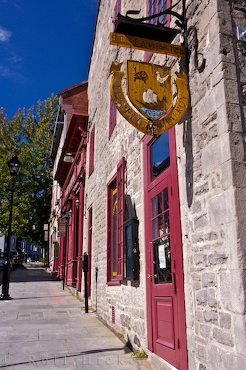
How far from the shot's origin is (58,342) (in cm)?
596

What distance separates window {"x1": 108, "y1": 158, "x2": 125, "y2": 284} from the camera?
6945 mm

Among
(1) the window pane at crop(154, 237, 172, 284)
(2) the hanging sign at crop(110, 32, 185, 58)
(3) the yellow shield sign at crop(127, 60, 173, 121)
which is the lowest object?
(1) the window pane at crop(154, 237, 172, 284)

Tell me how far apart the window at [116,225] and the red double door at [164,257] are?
1.42 m

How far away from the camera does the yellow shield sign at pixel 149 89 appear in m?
4.12

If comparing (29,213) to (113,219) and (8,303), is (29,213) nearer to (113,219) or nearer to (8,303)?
(8,303)

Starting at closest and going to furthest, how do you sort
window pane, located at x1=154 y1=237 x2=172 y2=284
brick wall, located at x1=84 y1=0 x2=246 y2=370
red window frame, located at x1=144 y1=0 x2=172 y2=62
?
brick wall, located at x1=84 y1=0 x2=246 y2=370 < window pane, located at x1=154 y1=237 x2=172 y2=284 < red window frame, located at x1=144 y1=0 x2=172 y2=62

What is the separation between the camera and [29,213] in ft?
90.3

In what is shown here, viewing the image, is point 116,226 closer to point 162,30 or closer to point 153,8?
point 153,8

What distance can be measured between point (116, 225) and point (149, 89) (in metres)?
4.12

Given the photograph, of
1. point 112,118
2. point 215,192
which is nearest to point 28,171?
point 112,118

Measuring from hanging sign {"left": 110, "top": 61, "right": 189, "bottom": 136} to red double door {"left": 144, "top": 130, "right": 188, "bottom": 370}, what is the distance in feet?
2.02

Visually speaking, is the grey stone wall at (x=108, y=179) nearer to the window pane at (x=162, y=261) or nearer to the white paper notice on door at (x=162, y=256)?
the window pane at (x=162, y=261)

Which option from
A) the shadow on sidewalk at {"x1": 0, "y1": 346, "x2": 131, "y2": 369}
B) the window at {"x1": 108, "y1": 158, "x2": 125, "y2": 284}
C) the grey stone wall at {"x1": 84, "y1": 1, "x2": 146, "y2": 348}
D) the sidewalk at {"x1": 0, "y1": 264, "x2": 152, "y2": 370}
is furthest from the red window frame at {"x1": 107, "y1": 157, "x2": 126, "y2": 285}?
the shadow on sidewalk at {"x1": 0, "y1": 346, "x2": 131, "y2": 369}

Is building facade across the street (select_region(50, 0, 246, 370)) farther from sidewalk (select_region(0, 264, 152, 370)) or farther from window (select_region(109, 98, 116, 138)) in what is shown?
window (select_region(109, 98, 116, 138))
